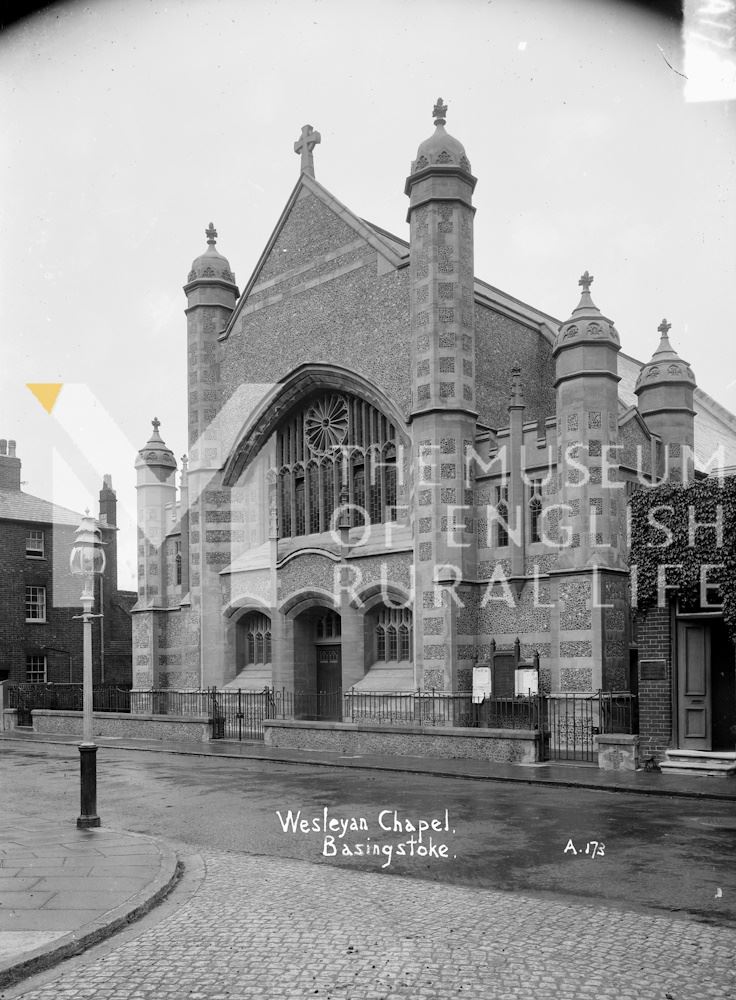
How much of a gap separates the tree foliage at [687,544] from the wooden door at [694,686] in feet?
1.68

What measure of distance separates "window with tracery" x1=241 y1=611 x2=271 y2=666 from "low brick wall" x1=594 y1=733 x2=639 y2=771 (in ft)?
43.0

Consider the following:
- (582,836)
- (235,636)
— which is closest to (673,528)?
(582,836)

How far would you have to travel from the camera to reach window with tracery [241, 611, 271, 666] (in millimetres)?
27719

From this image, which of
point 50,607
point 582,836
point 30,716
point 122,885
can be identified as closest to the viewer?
point 122,885

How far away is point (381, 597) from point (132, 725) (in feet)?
26.4

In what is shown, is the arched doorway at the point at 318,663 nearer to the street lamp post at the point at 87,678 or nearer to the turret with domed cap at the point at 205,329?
the turret with domed cap at the point at 205,329

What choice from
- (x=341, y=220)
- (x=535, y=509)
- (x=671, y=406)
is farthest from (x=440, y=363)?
(x=671, y=406)

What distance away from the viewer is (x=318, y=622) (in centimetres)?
2673

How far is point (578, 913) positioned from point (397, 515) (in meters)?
17.2

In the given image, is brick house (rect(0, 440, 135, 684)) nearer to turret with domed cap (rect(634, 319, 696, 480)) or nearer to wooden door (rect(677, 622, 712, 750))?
turret with domed cap (rect(634, 319, 696, 480))

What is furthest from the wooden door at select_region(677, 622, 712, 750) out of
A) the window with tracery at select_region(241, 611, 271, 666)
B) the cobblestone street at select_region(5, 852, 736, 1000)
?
the window with tracery at select_region(241, 611, 271, 666)

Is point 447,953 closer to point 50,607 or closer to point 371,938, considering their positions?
point 371,938

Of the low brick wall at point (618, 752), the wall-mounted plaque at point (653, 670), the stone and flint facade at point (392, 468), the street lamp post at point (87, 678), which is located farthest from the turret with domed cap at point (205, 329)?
the street lamp post at point (87, 678)

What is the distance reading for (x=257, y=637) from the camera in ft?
92.1
